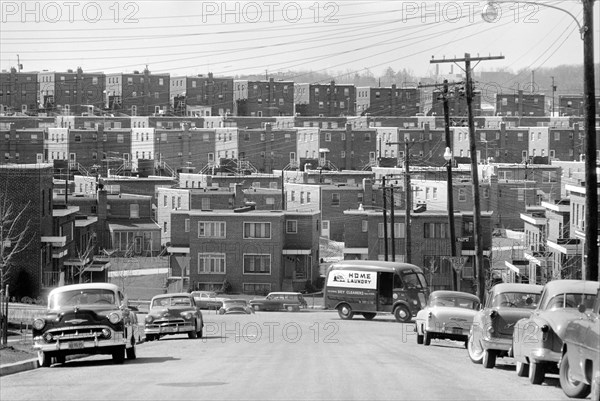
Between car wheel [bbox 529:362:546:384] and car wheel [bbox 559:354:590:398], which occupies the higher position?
car wheel [bbox 559:354:590:398]

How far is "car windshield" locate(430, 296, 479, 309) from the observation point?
36.2 meters

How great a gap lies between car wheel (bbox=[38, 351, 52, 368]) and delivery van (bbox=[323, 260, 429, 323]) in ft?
115

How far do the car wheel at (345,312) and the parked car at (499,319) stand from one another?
3258 centimetres

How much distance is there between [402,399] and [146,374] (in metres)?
6.55

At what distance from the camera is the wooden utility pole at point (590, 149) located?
1152 inches

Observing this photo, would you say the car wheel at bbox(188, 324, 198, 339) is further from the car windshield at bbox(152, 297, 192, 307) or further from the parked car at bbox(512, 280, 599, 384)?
the parked car at bbox(512, 280, 599, 384)

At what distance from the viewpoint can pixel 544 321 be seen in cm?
2147

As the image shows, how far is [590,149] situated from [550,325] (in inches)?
369

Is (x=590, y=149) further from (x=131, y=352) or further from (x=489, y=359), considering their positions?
(x=131, y=352)

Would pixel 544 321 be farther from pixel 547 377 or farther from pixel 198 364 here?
pixel 198 364

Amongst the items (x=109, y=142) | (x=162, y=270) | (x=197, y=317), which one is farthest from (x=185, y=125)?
(x=197, y=317)

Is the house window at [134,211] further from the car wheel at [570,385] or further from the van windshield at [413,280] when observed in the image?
the car wheel at [570,385]

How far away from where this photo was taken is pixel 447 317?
35312 mm

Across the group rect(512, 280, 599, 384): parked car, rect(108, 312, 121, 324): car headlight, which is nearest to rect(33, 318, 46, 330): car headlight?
rect(108, 312, 121, 324): car headlight
